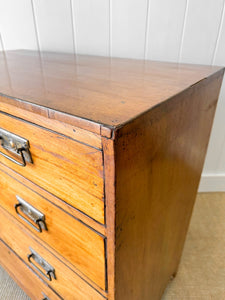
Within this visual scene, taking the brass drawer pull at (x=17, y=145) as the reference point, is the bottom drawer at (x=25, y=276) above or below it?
below

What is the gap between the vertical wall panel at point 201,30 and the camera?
93 cm

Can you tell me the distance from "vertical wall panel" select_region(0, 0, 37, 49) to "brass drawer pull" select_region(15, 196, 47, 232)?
78cm

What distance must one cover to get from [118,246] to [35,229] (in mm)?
293

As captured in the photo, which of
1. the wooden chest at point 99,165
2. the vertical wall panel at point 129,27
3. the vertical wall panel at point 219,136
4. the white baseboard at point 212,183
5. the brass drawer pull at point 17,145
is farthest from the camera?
the white baseboard at point 212,183

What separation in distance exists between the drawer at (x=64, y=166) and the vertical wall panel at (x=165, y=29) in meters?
0.78

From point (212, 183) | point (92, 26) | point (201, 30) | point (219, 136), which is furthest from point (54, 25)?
point (212, 183)

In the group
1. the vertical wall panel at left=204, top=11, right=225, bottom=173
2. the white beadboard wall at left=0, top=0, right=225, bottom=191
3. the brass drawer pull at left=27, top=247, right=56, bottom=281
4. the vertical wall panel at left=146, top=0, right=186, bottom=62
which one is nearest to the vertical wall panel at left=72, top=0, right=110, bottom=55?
the white beadboard wall at left=0, top=0, right=225, bottom=191

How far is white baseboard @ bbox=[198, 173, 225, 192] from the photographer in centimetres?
140

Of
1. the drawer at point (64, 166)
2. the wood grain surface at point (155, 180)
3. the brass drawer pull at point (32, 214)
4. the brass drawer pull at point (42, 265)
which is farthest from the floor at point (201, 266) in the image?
the drawer at point (64, 166)

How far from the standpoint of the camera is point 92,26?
98 cm

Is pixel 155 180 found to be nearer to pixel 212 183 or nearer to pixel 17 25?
pixel 17 25

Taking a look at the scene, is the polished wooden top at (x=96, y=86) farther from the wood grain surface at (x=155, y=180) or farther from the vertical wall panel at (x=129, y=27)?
the vertical wall panel at (x=129, y=27)

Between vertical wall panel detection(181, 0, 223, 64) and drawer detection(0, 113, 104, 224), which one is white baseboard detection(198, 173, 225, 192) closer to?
vertical wall panel detection(181, 0, 223, 64)

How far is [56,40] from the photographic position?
3.35 feet
